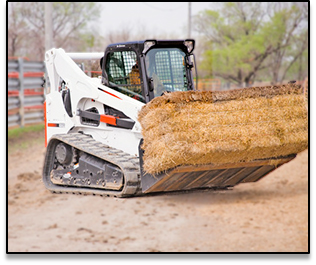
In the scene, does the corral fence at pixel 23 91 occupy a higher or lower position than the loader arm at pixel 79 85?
lower

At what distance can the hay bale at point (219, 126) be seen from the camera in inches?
293

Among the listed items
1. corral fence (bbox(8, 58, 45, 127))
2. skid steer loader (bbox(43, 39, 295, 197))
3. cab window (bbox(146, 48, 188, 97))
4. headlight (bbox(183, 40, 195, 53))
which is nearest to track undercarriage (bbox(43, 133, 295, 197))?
skid steer loader (bbox(43, 39, 295, 197))

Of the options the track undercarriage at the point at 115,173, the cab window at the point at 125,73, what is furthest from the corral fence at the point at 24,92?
the cab window at the point at 125,73

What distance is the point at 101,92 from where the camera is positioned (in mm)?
8969

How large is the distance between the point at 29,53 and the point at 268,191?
2472 centimetres

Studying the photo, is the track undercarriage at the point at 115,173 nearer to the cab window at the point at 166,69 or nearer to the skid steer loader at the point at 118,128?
the skid steer loader at the point at 118,128

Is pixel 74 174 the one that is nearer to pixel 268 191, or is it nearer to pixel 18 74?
→ pixel 18 74

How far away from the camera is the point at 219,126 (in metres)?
7.71

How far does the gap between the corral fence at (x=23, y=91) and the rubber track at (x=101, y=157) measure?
42.7 feet

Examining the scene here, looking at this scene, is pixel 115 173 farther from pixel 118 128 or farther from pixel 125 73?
pixel 125 73

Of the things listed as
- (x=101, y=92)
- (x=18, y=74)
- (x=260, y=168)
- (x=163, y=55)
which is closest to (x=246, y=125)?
(x=260, y=168)

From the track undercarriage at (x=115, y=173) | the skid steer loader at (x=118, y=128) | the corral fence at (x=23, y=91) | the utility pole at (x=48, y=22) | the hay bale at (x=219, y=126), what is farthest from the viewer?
the corral fence at (x=23, y=91)

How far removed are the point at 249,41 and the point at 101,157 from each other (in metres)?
26.0

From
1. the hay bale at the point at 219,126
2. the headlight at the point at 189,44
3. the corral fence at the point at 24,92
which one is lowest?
the corral fence at the point at 24,92
